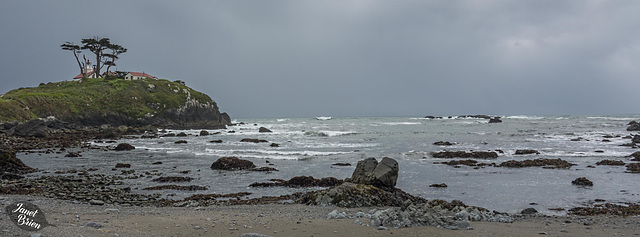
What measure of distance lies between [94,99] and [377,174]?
6730cm

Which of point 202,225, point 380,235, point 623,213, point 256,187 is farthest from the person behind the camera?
point 256,187

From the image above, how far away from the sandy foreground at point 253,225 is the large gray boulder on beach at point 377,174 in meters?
2.84

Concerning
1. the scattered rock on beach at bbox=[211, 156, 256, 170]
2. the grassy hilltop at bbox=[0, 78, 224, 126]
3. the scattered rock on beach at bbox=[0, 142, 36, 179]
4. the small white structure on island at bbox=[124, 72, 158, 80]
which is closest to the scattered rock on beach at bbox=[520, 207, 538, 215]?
the scattered rock on beach at bbox=[211, 156, 256, 170]

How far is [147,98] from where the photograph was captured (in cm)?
7588

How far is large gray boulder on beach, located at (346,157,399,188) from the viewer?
13.2m

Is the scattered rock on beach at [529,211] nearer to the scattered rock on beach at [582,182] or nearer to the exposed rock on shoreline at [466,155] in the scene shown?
the scattered rock on beach at [582,182]

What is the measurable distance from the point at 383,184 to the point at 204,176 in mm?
9765

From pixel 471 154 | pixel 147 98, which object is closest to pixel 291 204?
pixel 471 154

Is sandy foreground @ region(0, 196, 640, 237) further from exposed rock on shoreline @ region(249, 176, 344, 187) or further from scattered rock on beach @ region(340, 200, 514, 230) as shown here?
exposed rock on shoreline @ region(249, 176, 344, 187)

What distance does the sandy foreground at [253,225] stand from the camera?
744 centimetres

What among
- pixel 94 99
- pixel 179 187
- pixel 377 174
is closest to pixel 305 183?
pixel 377 174

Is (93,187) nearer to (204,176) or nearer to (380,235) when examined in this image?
(204,176)

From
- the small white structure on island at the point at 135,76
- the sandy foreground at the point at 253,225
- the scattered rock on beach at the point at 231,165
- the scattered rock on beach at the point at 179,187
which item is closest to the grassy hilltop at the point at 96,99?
the small white structure on island at the point at 135,76

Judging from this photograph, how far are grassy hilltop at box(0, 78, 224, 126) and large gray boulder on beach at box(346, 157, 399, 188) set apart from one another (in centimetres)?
5107
